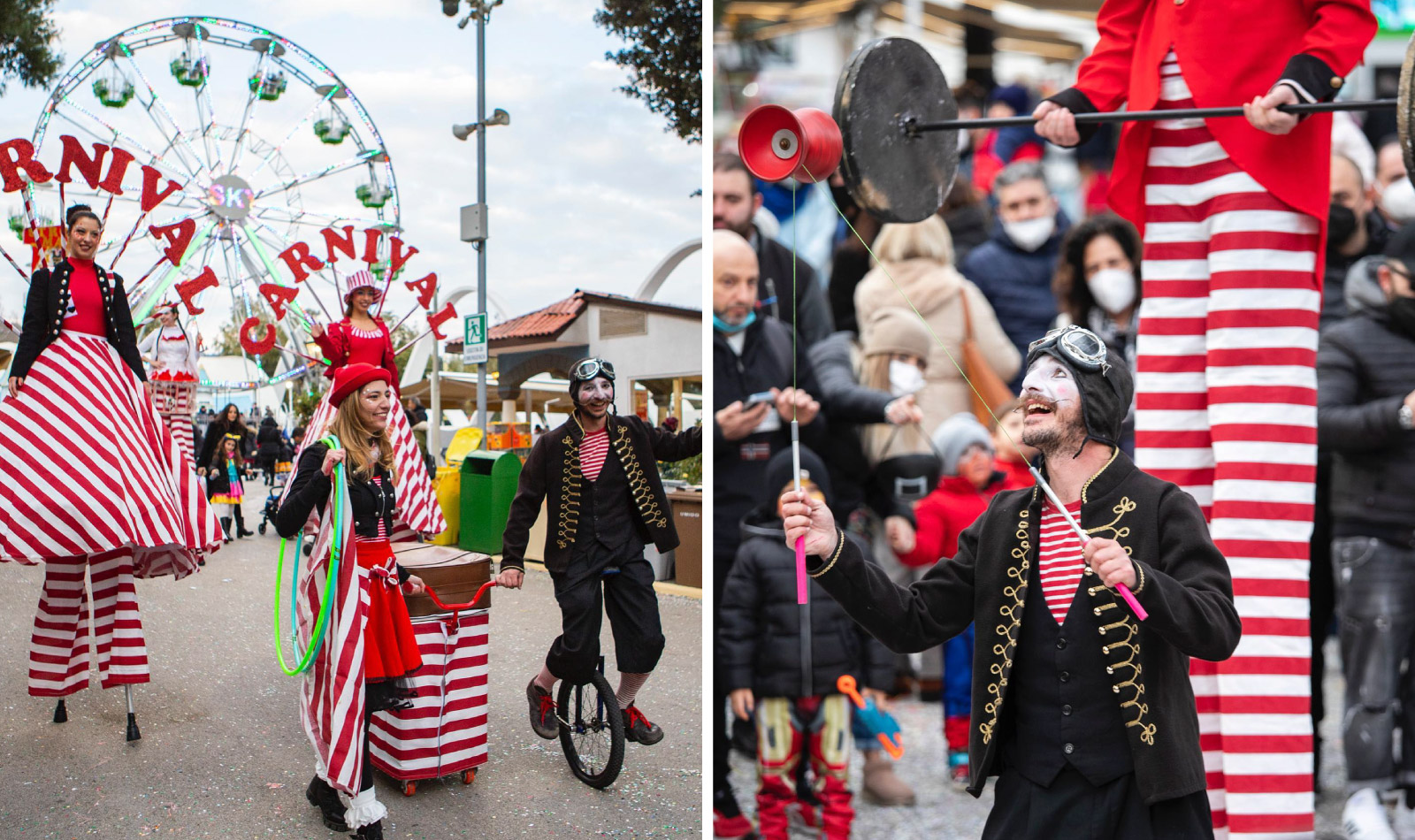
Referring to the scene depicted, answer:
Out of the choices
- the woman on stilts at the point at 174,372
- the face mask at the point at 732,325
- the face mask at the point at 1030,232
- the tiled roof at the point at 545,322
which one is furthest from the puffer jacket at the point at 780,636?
the tiled roof at the point at 545,322

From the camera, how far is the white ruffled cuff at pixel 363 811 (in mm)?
3590

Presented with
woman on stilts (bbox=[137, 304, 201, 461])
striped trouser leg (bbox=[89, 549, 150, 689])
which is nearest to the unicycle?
striped trouser leg (bbox=[89, 549, 150, 689])

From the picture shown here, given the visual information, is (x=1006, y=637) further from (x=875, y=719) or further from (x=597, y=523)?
(x=597, y=523)

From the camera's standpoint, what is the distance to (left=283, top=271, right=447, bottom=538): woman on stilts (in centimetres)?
539

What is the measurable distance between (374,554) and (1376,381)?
3205mm

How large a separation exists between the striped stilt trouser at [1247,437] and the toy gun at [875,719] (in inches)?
41.6

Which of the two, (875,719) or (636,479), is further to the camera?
(636,479)

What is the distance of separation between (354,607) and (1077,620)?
7.61 feet

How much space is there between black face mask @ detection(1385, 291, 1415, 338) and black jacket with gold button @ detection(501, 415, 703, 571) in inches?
89.7

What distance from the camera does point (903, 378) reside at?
3.97 metres

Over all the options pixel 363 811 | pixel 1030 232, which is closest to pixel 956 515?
pixel 1030 232

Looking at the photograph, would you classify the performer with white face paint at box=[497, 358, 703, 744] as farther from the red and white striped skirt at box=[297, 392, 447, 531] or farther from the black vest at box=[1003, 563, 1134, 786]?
the black vest at box=[1003, 563, 1134, 786]

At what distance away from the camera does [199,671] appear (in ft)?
18.5

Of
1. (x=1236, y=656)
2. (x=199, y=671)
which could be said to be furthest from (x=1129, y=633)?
(x=199, y=671)
